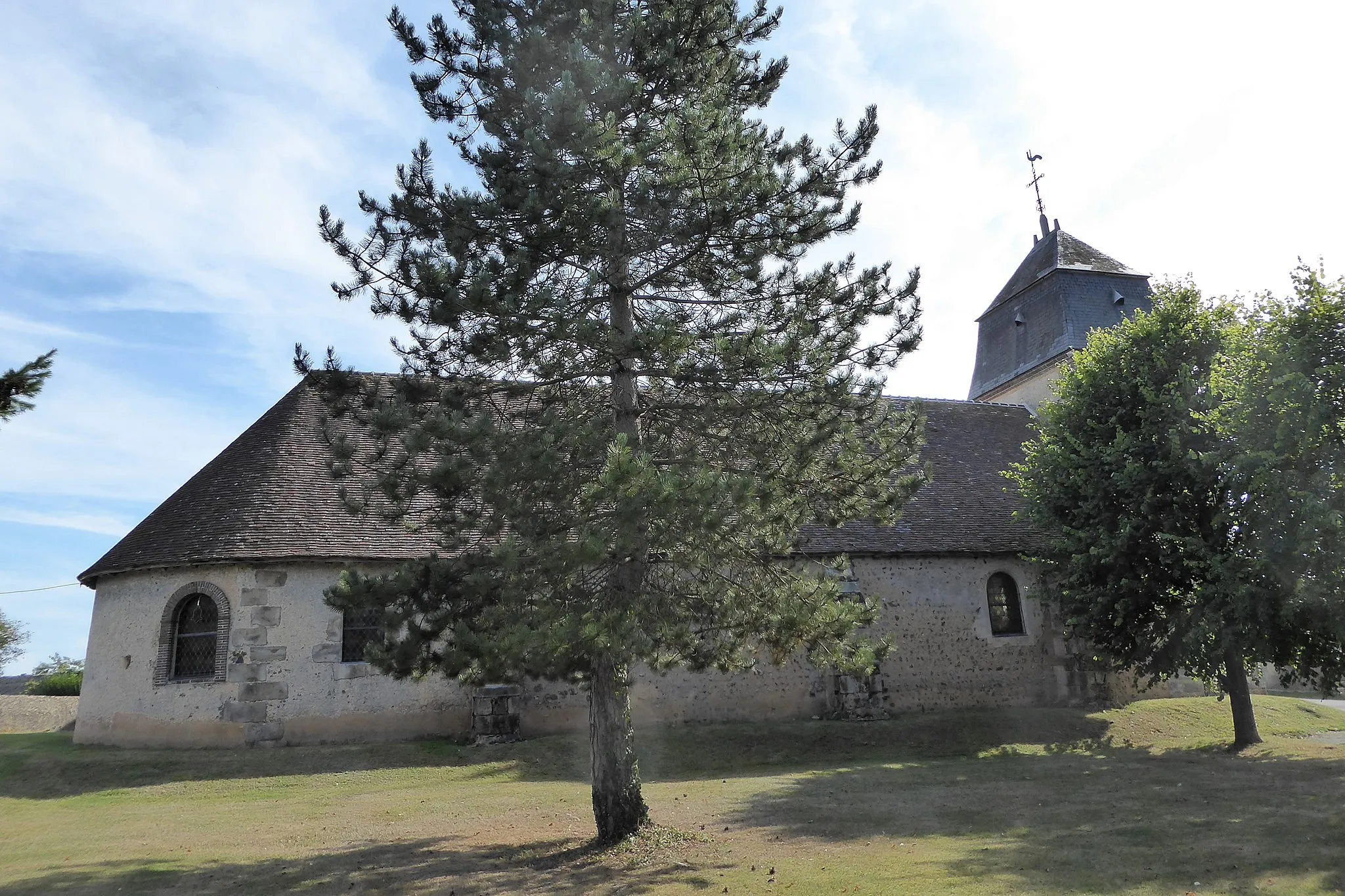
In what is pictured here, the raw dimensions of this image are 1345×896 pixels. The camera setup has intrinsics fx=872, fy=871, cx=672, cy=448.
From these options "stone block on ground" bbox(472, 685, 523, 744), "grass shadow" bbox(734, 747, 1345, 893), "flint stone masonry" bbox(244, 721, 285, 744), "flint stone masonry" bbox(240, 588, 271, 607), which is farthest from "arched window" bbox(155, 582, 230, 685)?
"grass shadow" bbox(734, 747, 1345, 893)

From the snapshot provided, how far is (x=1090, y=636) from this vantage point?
1576 centimetres

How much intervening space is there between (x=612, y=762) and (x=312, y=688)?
7.98 m

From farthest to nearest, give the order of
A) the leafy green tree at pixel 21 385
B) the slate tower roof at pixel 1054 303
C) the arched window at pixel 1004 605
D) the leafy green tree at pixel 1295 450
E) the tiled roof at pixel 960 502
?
the slate tower roof at pixel 1054 303 → the arched window at pixel 1004 605 → the tiled roof at pixel 960 502 → the leafy green tree at pixel 1295 450 → the leafy green tree at pixel 21 385

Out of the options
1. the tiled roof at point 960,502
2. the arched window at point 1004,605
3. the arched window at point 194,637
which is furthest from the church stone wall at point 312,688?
the arched window at point 1004,605

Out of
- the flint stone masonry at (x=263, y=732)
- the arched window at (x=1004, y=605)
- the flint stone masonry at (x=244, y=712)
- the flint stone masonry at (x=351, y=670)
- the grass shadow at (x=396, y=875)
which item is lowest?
the grass shadow at (x=396, y=875)

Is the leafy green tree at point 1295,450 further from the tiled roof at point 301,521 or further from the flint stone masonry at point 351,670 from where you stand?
the flint stone masonry at point 351,670

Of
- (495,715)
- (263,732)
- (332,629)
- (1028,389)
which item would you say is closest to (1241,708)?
(1028,389)

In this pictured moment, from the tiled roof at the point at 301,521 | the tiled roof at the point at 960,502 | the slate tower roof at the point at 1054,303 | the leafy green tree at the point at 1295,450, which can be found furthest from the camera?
the slate tower roof at the point at 1054,303

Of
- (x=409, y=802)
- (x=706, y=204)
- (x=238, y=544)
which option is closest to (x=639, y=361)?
(x=706, y=204)

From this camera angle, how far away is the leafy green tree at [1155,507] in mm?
13234

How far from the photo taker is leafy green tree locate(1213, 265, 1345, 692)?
11375mm

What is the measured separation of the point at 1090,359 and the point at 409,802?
43.9 ft

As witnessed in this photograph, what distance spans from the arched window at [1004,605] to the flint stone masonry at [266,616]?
43.6 ft

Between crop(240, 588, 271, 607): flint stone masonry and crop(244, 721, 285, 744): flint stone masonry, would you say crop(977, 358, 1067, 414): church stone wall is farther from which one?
crop(244, 721, 285, 744): flint stone masonry
